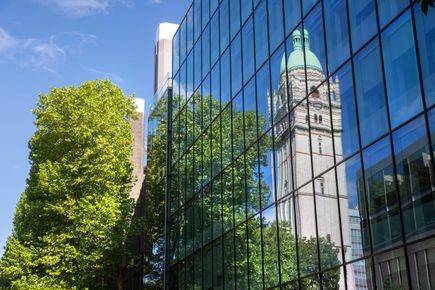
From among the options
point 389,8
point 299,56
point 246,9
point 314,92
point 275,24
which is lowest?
point 314,92

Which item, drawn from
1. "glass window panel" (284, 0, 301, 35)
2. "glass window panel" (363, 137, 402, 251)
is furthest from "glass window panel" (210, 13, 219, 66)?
"glass window panel" (363, 137, 402, 251)

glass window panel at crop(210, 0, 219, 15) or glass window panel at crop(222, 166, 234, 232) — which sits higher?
glass window panel at crop(210, 0, 219, 15)

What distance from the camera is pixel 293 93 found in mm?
17578

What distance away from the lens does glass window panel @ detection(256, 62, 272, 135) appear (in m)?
19.4

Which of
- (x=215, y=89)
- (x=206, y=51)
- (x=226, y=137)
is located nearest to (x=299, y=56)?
(x=226, y=137)

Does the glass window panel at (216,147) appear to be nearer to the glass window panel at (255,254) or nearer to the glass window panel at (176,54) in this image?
the glass window panel at (255,254)

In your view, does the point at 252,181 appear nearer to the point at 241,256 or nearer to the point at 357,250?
the point at 241,256

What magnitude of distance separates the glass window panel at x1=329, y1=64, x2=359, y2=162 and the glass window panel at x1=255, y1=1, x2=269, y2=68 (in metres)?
5.05

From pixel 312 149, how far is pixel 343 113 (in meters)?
1.71

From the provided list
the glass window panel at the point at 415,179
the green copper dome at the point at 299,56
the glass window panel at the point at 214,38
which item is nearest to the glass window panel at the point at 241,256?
the green copper dome at the point at 299,56

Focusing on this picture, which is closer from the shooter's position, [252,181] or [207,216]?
[252,181]

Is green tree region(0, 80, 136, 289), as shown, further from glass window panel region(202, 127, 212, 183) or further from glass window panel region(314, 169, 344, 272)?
glass window panel region(314, 169, 344, 272)

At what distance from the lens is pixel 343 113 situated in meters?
14.9

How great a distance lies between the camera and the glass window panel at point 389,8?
1299 cm
